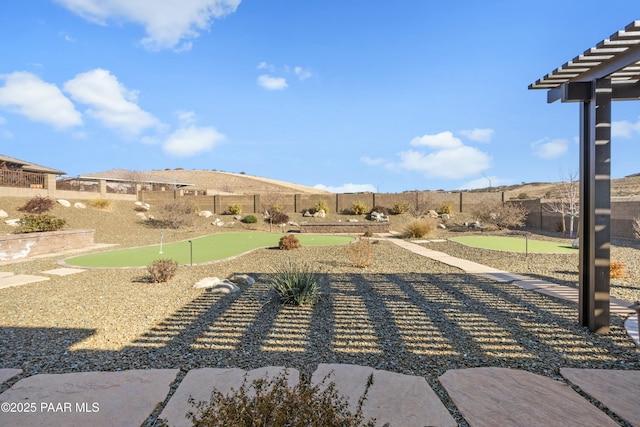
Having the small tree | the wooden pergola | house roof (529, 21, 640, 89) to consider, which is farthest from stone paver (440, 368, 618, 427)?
the small tree

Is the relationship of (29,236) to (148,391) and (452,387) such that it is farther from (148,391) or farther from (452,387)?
(452,387)

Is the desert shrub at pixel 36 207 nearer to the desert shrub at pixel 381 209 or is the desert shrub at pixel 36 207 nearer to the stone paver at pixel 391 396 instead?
the desert shrub at pixel 381 209

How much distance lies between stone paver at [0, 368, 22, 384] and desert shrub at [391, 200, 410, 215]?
821 inches

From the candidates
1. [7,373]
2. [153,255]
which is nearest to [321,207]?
[153,255]

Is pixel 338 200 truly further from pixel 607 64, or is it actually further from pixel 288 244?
pixel 607 64

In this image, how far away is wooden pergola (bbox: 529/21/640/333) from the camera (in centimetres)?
330

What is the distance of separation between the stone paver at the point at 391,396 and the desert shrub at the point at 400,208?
2010 cm

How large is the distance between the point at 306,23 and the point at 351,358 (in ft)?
32.9

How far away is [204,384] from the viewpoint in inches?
89.1

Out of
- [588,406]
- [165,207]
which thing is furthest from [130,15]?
[165,207]

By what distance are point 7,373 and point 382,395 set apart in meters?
2.80

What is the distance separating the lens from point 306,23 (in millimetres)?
9938

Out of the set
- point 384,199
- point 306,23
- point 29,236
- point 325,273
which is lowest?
point 325,273

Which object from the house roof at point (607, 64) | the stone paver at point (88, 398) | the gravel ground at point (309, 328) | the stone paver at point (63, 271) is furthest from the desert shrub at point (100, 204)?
the house roof at point (607, 64)
